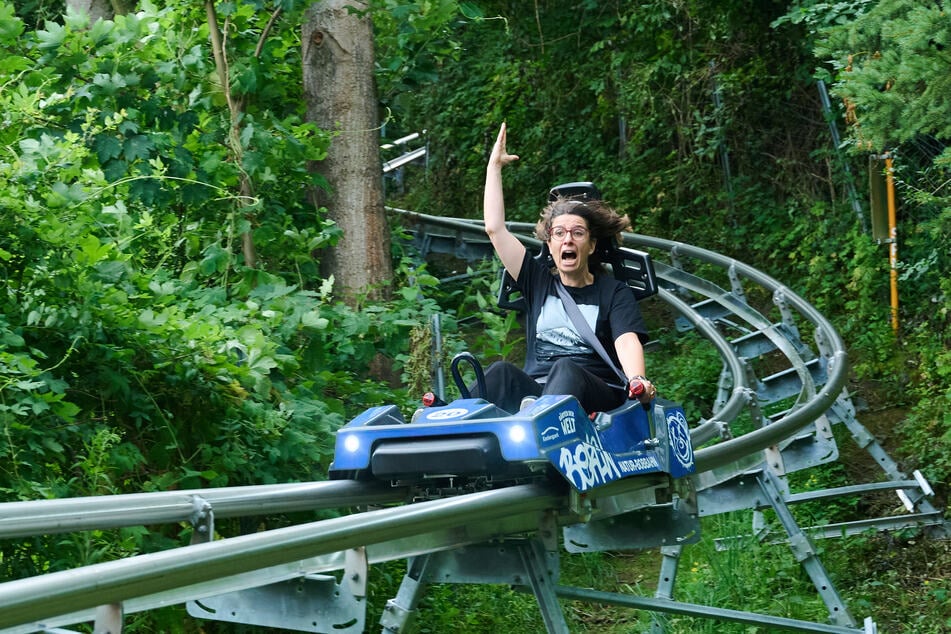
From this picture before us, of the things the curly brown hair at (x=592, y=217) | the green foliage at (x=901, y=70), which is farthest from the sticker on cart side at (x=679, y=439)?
the green foliage at (x=901, y=70)

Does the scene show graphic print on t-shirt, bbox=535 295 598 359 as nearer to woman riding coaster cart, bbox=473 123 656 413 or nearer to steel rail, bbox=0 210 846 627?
woman riding coaster cart, bbox=473 123 656 413

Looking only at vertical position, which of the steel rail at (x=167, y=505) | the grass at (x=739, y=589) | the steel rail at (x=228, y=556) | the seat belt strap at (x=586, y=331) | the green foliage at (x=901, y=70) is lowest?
the grass at (x=739, y=589)

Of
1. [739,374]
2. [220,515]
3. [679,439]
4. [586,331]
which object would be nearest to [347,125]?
[739,374]

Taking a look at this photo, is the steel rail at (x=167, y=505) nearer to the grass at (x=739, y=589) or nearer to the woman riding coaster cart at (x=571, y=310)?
the woman riding coaster cart at (x=571, y=310)

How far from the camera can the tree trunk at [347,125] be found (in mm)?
7816

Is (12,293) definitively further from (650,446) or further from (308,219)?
(308,219)

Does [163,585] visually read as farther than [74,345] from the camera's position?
No

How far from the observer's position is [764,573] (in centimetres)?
700

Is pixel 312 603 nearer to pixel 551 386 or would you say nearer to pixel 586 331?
pixel 551 386

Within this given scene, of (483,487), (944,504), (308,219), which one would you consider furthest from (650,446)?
(944,504)

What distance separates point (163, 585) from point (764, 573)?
4930 mm

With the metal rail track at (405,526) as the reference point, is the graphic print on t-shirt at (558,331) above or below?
above

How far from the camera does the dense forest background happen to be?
489 centimetres

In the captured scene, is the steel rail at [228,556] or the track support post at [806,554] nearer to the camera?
the steel rail at [228,556]
